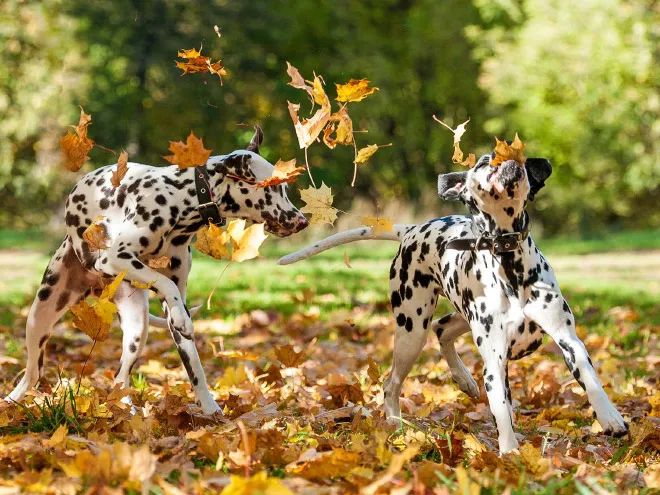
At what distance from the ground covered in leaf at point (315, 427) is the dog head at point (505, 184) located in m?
0.94

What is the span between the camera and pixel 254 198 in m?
4.64

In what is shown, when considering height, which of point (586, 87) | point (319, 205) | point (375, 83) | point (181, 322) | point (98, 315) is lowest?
point (181, 322)

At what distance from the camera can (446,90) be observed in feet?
109

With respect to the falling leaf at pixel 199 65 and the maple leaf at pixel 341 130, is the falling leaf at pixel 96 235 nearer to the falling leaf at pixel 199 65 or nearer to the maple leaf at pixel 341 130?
the falling leaf at pixel 199 65

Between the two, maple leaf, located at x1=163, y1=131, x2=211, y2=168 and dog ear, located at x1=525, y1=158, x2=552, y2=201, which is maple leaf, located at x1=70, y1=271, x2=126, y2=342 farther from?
dog ear, located at x1=525, y1=158, x2=552, y2=201

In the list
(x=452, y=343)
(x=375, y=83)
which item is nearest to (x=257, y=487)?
(x=452, y=343)

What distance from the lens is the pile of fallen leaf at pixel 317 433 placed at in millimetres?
3096

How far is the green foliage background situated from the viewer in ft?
77.5

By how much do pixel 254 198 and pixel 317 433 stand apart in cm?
114

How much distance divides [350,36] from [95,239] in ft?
92.2

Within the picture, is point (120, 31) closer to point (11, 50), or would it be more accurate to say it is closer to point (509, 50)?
point (11, 50)

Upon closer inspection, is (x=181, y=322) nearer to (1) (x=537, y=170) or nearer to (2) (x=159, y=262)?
(2) (x=159, y=262)

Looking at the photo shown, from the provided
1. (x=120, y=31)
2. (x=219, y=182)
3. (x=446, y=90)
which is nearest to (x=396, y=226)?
(x=219, y=182)

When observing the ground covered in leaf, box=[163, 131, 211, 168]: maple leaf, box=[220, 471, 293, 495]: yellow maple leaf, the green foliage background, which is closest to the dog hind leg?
the ground covered in leaf
